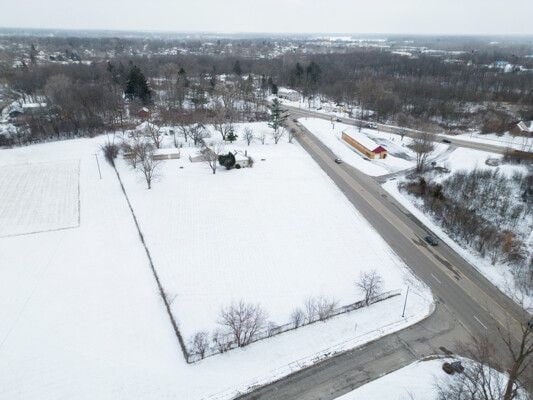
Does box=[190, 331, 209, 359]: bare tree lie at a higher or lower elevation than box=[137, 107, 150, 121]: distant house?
lower

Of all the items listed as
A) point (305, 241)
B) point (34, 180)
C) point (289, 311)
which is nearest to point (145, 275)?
point (289, 311)

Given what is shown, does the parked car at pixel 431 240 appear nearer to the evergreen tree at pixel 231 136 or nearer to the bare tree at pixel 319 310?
the bare tree at pixel 319 310

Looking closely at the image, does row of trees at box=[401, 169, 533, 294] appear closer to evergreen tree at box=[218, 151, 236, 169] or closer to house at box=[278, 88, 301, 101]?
evergreen tree at box=[218, 151, 236, 169]

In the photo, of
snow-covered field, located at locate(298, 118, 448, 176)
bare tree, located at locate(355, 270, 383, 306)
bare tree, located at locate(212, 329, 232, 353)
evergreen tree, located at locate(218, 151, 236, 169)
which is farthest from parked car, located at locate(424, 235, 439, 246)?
evergreen tree, located at locate(218, 151, 236, 169)

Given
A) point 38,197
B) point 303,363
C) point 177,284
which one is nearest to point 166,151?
point 38,197

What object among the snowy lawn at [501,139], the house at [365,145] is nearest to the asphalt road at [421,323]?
the house at [365,145]

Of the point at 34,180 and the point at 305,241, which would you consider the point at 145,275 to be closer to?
the point at 305,241
